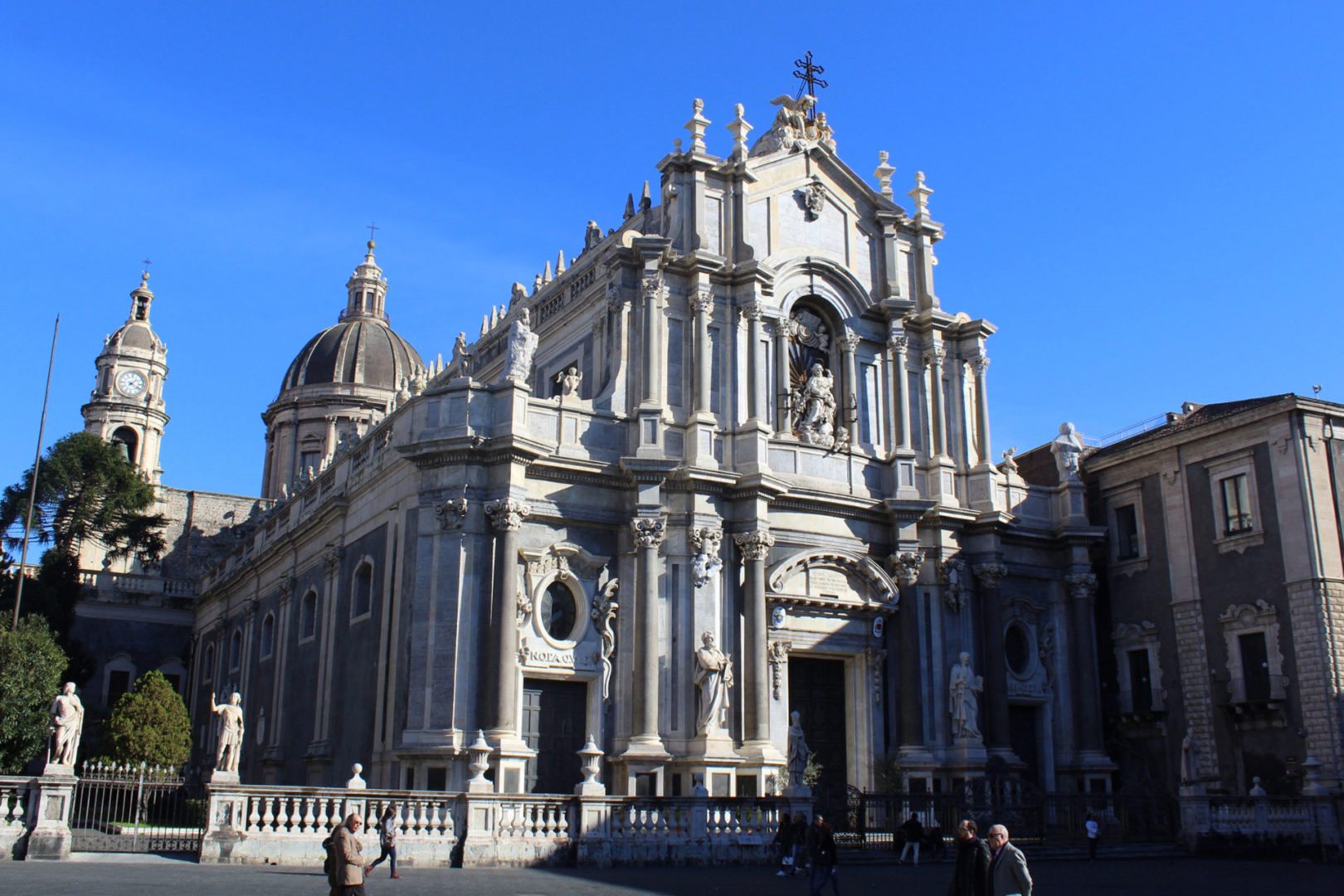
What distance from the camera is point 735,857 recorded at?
77.0 ft

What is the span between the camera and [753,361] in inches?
1239

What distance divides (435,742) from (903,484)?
13199mm

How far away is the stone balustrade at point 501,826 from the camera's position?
20.5 meters

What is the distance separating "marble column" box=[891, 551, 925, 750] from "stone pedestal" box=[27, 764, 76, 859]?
59.4ft

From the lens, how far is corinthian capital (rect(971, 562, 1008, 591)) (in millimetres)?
32656

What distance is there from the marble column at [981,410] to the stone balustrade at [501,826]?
1359 cm

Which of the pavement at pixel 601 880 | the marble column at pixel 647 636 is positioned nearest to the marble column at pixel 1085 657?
the pavement at pixel 601 880

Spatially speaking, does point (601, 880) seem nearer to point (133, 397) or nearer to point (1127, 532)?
point (1127, 532)

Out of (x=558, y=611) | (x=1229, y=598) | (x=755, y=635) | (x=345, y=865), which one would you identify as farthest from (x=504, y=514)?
(x=1229, y=598)

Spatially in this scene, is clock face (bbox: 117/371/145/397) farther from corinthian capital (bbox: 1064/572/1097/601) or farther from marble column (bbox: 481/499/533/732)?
corinthian capital (bbox: 1064/572/1097/601)

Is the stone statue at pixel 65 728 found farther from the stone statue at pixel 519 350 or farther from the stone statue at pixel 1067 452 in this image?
the stone statue at pixel 1067 452

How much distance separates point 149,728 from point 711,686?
1686 cm

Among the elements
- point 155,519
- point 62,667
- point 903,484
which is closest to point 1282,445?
point 903,484

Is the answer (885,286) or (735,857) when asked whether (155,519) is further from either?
(735,857)
